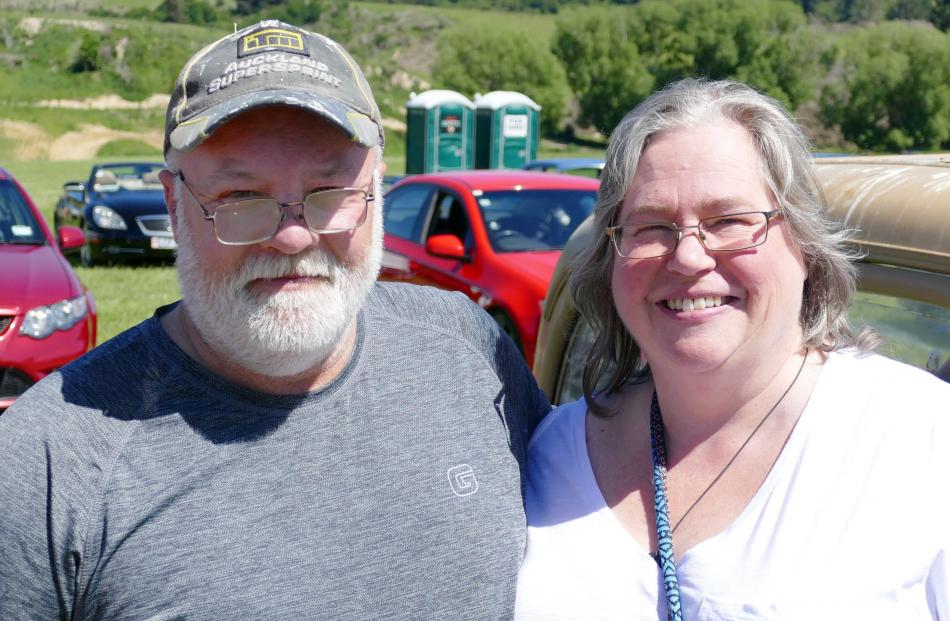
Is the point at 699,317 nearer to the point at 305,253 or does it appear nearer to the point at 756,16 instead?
the point at 305,253

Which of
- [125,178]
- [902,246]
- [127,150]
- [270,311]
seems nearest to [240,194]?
[270,311]

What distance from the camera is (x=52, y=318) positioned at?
19.1 feet

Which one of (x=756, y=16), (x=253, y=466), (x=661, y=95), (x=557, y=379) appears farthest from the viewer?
(x=756, y=16)

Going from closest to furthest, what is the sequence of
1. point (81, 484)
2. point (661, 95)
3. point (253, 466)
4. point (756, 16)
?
point (81, 484)
point (253, 466)
point (661, 95)
point (756, 16)

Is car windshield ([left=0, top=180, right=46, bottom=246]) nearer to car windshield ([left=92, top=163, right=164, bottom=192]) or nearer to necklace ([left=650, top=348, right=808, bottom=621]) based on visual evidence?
necklace ([left=650, top=348, right=808, bottom=621])

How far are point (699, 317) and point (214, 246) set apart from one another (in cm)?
91

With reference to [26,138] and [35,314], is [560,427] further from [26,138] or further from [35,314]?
[26,138]

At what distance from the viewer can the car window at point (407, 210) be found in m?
7.95

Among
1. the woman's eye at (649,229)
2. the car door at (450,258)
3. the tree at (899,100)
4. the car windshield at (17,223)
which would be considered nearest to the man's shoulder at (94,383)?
the woman's eye at (649,229)

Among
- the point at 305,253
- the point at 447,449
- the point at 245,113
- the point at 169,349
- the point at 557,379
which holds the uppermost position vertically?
the point at 245,113

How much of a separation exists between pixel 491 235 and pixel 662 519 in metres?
5.35

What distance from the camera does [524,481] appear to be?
2162mm

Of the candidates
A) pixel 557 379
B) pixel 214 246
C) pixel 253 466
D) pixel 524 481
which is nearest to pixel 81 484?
pixel 253 466

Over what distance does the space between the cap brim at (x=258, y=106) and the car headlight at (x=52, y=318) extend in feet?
13.9
